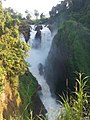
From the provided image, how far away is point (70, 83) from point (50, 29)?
15185mm

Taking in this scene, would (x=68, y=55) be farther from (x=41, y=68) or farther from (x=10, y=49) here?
(x=41, y=68)

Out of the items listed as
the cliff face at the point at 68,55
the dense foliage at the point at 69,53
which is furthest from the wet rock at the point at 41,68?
the cliff face at the point at 68,55

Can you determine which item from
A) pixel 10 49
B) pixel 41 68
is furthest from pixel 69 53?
pixel 41 68

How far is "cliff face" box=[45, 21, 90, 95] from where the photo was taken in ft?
77.6

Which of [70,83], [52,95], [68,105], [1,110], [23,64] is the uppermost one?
[68,105]

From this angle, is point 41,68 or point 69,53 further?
point 41,68

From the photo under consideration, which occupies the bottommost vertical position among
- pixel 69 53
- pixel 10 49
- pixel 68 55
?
pixel 68 55

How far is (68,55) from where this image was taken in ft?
80.9

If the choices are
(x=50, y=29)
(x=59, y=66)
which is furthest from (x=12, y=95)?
(x=50, y=29)

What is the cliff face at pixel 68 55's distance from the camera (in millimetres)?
23641

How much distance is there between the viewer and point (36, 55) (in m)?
36.2

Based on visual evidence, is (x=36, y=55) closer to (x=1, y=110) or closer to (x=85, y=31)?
(x=85, y=31)

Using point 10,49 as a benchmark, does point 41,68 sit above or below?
below

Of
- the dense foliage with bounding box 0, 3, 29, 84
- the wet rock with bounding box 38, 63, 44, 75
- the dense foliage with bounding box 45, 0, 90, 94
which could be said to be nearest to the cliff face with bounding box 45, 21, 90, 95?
the dense foliage with bounding box 45, 0, 90, 94
